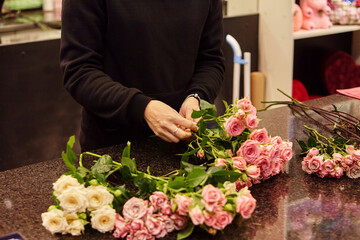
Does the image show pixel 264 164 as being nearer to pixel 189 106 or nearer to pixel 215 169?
pixel 215 169

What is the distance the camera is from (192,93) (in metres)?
1.53

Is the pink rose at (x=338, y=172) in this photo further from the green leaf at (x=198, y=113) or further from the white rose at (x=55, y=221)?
the white rose at (x=55, y=221)

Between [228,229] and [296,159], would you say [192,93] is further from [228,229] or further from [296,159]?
[228,229]

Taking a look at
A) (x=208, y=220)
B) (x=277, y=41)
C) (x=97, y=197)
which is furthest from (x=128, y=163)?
(x=277, y=41)

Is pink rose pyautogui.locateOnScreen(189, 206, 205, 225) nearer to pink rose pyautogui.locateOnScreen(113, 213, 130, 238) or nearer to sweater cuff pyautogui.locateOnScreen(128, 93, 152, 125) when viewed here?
pink rose pyautogui.locateOnScreen(113, 213, 130, 238)

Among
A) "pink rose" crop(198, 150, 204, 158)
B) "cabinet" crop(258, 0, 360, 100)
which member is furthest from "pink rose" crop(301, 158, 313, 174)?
"cabinet" crop(258, 0, 360, 100)

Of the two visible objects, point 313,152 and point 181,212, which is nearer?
point 181,212

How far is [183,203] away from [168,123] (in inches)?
15.5

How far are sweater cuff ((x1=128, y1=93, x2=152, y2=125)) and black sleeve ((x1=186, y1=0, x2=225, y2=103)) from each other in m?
0.24

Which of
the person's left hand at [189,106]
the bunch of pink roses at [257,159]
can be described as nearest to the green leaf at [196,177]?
the bunch of pink roses at [257,159]

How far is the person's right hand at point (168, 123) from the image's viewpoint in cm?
124

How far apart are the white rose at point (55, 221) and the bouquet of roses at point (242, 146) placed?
0.27m

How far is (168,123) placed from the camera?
1.25 meters

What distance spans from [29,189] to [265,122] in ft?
2.29
